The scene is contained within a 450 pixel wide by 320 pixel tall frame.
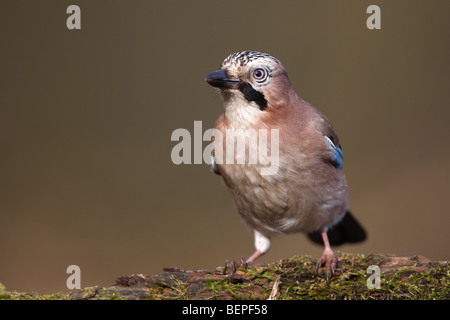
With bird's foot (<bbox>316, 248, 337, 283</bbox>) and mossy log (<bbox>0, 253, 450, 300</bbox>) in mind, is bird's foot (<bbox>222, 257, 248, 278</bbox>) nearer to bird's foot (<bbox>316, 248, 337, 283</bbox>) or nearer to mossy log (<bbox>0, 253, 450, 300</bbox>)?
mossy log (<bbox>0, 253, 450, 300</bbox>)

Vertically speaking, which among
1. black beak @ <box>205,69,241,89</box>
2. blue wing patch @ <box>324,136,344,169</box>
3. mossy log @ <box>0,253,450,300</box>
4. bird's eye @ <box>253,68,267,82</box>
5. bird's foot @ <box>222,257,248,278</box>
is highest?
bird's eye @ <box>253,68,267,82</box>

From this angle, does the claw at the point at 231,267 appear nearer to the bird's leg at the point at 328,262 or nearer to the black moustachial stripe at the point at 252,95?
the bird's leg at the point at 328,262

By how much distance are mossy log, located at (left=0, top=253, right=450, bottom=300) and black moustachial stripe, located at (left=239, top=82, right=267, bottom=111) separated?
4.35ft

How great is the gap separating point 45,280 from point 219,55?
4.22 meters

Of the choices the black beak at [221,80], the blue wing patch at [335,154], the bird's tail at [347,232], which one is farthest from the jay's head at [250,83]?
the bird's tail at [347,232]

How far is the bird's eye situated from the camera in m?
4.47

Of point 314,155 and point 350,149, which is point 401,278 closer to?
point 314,155

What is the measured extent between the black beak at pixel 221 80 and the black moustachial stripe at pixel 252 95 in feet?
0.23

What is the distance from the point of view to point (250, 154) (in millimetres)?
4480

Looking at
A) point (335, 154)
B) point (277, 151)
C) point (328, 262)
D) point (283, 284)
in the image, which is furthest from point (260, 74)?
point (283, 284)

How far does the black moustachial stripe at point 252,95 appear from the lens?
14.6 feet

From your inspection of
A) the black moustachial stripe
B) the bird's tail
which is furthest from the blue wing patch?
the bird's tail

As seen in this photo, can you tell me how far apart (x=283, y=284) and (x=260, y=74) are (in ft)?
5.71
